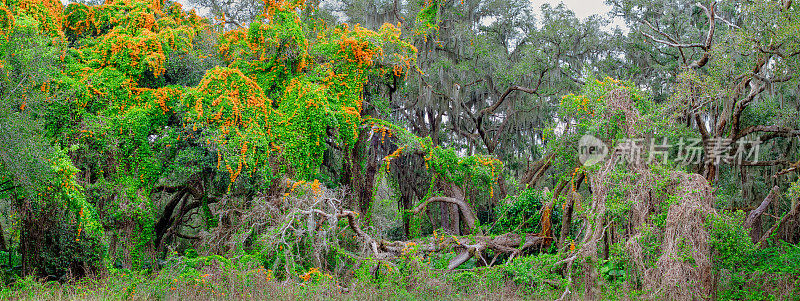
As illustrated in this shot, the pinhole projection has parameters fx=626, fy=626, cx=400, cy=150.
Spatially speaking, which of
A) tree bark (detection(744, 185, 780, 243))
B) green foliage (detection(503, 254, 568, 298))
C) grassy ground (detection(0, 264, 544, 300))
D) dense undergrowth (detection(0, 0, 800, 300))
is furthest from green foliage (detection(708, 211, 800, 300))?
grassy ground (detection(0, 264, 544, 300))

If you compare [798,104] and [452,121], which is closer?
[798,104]

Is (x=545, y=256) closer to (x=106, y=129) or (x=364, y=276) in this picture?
(x=364, y=276)

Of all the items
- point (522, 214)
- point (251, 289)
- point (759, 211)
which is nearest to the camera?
point (251, 289)

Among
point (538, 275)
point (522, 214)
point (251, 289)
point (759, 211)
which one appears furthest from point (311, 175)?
point (759, 211)

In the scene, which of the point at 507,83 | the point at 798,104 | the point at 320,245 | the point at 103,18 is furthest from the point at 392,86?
the point at 798,104

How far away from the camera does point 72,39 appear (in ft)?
45.4

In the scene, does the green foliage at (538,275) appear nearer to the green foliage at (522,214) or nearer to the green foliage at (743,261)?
the green foliage at (522,214)

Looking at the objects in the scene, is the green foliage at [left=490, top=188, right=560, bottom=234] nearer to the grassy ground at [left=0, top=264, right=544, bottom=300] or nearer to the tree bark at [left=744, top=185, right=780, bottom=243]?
the grassy ground at [left=0, top=264, right=544, bottom=300]

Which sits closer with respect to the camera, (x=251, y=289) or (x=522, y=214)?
(x=251, y=289)

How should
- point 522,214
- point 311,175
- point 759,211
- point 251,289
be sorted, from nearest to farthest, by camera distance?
1. point 251,289
2. point 759,211
3. point 311,175
4. point 522,214

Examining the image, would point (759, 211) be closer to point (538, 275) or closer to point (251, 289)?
point (538, 275)

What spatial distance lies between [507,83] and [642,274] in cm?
894

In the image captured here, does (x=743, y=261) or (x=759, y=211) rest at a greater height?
(x=759, y=211)

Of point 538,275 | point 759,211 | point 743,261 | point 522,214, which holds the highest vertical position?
point 759,211
